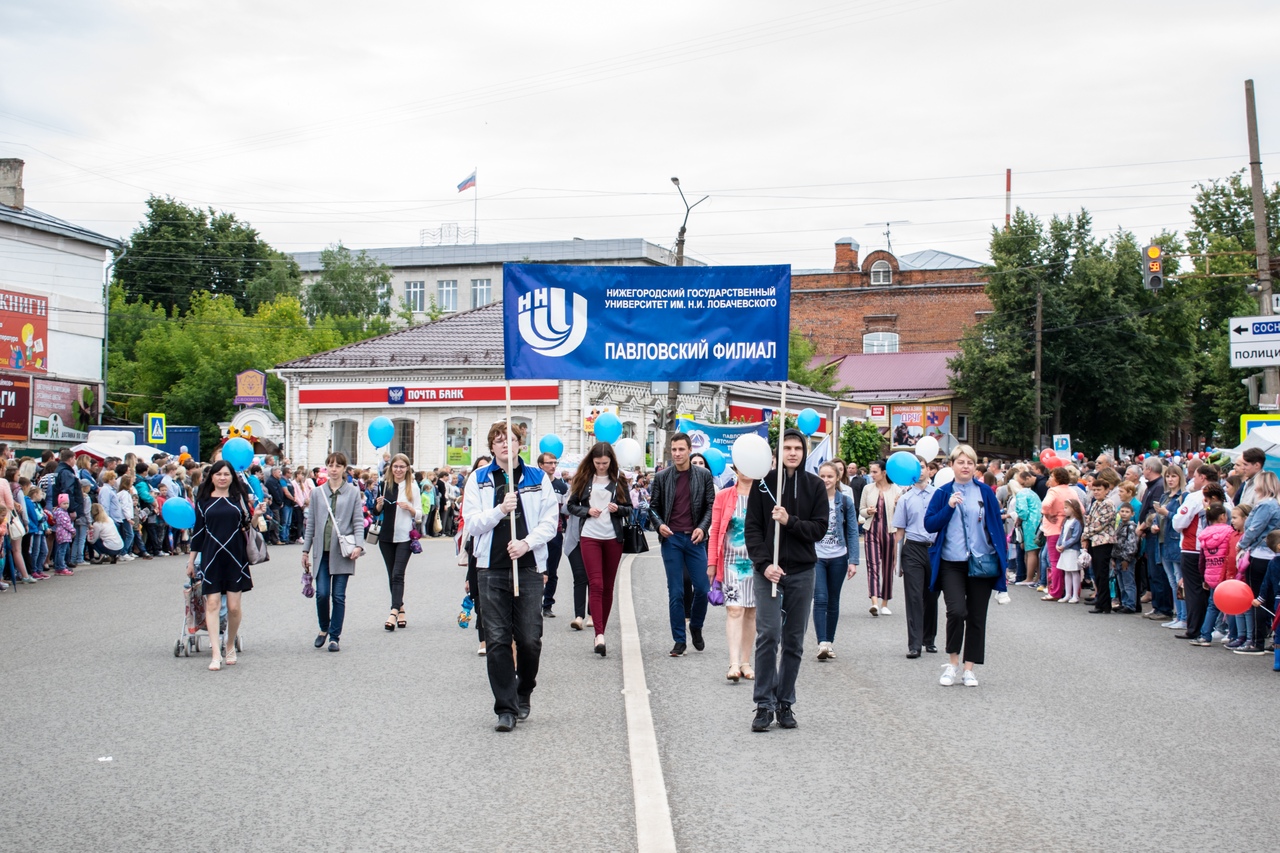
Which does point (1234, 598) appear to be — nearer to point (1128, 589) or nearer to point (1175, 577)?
point (1175, 577)

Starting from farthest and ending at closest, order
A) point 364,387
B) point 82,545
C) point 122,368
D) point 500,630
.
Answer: point 122,368, point 364,387, point 82,545, point 500,630

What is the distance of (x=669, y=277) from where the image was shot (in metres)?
10.8

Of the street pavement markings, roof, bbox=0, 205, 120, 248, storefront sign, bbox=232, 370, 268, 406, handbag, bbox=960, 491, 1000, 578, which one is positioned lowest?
the street pavement markings

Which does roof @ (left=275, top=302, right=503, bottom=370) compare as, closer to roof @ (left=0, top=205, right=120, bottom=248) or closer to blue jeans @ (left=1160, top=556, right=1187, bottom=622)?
roof @ (left=0, top=205, right=120, bottom=248)

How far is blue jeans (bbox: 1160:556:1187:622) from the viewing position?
14.0 meters

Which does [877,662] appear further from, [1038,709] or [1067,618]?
[1067,618]

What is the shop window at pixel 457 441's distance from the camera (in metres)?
40.7

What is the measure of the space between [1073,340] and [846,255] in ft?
74.9

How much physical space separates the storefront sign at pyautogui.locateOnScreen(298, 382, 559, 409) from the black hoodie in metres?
30.9

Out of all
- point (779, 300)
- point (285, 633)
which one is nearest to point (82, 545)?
point (285, 633)

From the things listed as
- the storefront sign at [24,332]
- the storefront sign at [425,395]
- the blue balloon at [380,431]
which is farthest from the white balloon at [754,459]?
the storefront sign at [24,332]

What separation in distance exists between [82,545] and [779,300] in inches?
562

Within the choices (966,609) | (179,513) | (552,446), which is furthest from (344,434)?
(966,609)

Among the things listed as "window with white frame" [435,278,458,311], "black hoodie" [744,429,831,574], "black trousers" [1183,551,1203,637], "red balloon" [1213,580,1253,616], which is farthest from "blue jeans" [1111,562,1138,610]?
"window with white frame" [435,278,458,311]
